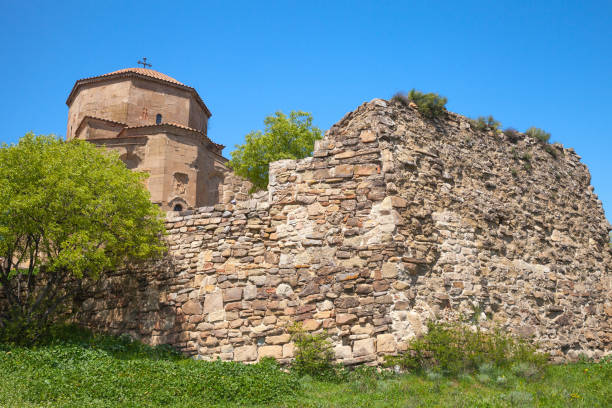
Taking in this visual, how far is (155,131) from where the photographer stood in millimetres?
26469

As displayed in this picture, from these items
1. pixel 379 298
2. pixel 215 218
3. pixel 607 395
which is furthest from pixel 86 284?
pixel 607 395

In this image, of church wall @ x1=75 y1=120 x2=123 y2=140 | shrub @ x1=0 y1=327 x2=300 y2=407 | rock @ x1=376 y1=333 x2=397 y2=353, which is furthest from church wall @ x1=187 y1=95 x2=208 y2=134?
rock @ x1=376 y1=333 x2=397 y2=353

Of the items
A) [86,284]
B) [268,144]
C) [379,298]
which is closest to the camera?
[379,298]

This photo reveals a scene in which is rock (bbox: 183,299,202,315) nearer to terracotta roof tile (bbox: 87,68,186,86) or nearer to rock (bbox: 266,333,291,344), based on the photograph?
rock (bbox: 266,333,291,344)

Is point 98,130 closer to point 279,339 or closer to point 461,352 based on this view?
point 279,339

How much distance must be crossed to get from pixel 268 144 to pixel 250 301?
1129cm

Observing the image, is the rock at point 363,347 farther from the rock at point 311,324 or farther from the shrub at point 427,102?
the shrub at point 427,102

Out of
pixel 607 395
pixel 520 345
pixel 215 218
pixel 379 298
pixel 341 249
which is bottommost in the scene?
pixel 607 395

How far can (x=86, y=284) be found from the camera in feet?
39.4

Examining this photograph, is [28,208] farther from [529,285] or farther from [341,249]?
[529,285]

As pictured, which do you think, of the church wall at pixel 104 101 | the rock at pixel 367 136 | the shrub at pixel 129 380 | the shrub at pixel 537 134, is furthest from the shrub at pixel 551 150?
the church wall at pixel 104 101

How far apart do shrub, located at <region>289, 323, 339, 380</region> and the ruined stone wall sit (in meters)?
0.19

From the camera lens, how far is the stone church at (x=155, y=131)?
26.2 metres

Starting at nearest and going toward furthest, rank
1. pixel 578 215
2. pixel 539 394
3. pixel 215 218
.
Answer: pixel 539 394 → pixel 215 218 → pixel 578 215
